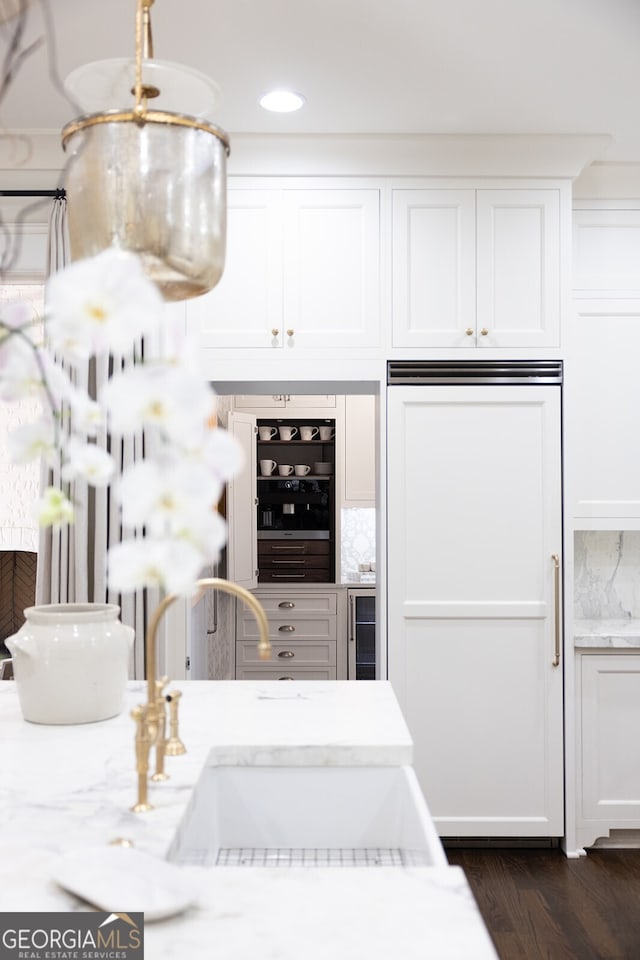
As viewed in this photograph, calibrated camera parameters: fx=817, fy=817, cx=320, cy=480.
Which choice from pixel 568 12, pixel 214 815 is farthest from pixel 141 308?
pixel 568 12

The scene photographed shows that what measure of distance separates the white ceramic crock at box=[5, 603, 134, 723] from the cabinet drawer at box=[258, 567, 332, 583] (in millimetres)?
3917

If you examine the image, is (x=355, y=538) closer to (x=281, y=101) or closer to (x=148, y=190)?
(x=281, y=101)

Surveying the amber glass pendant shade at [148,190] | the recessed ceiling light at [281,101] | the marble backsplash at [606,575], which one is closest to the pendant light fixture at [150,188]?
the amber glass pendant shade at [148,190]

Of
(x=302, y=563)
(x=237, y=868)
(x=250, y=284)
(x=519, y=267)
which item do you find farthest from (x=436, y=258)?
(x=302, y=563)

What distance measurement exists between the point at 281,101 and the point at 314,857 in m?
2.38

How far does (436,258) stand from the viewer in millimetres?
3141

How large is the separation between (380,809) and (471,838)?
1.94m

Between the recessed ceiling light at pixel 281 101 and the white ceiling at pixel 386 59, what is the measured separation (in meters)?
0.04

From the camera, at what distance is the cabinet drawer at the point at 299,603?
5430 millimetres

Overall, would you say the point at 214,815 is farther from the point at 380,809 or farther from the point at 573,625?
the point at 573,625

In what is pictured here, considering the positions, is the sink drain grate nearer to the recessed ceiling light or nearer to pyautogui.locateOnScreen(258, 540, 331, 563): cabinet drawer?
the recessed ceiling light

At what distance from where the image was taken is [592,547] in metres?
3.58

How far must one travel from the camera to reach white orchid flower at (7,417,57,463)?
29.4 inches

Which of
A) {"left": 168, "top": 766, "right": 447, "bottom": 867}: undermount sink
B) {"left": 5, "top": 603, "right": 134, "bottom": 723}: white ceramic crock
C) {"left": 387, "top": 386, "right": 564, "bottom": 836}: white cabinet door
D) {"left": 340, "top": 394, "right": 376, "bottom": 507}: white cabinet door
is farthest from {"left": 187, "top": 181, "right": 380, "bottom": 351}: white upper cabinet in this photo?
{"left": 340, "top": 394, "right": 376, "bottom": 507}: white cabinet door
